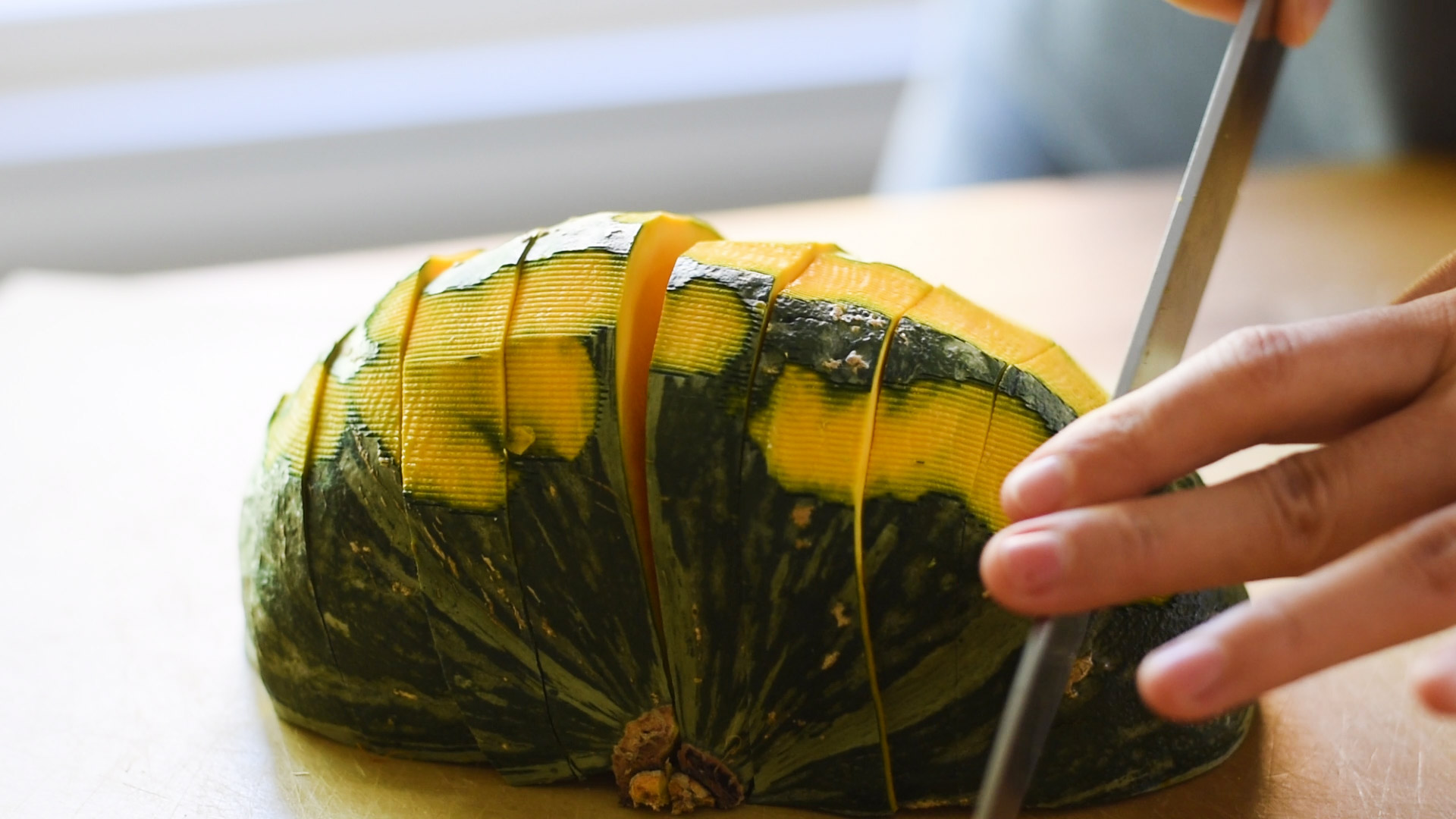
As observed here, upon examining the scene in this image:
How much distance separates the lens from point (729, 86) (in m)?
4.65

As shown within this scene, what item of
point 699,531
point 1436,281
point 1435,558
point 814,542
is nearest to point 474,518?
point 699,531

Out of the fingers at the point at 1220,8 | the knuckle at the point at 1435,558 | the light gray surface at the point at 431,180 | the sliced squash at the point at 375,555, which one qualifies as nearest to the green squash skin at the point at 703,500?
the sliced squash at the point at 375,555

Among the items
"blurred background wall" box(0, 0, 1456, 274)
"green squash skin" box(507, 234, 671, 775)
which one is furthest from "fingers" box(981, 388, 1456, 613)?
"blurred background wall" box(0, 0, 1456, 274)

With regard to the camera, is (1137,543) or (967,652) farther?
(967,652)

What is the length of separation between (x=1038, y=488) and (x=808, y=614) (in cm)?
44

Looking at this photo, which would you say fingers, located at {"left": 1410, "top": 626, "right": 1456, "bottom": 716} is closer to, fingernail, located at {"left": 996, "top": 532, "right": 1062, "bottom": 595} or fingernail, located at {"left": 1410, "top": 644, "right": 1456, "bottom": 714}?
fingernail, located at {"left": 1410, "top": 644, "right": 1456, "bottom": 714}

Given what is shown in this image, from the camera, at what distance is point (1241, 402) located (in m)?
1.12

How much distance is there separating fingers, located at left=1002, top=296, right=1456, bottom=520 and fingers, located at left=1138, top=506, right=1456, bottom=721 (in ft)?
0.47

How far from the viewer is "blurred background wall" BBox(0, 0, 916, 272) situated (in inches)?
168

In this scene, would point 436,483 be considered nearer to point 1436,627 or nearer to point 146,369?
point 1436,627

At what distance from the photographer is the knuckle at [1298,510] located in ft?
3.54

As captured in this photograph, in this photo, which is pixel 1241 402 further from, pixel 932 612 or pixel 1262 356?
pixel 932 612

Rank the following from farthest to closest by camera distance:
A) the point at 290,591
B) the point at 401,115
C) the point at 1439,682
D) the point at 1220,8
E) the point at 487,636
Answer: the point at 401,115, the point at 1220,8, the point at 290,591, the point at 487,636, the point at 1439,682

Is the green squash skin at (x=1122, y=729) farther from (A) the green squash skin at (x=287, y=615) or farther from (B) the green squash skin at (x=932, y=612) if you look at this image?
(A) the green squash skin at (x=287, y=615)
